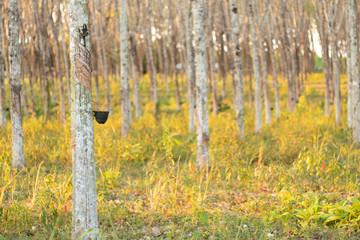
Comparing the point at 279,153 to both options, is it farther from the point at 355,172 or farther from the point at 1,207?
the point at 1,207

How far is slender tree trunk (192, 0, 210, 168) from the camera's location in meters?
6.48

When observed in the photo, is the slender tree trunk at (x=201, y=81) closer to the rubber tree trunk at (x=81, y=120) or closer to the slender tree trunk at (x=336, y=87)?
the rubber tree trunk at (x=81, y=120)

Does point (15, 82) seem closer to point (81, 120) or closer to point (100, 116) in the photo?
point (100, 116)

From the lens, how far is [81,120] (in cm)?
313

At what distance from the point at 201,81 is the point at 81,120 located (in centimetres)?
376

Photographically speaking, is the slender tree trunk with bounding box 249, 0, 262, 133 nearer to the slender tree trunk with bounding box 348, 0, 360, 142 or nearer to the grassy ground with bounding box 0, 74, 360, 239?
the grassy ground with bounding box 0, 74, 360, 239

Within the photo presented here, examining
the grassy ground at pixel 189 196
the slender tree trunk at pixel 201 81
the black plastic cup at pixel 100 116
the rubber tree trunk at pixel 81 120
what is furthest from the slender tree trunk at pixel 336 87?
the rubber tree trunk at pixel 81 120

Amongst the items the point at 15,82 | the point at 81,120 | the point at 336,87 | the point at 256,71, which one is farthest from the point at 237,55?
the point at 81,120

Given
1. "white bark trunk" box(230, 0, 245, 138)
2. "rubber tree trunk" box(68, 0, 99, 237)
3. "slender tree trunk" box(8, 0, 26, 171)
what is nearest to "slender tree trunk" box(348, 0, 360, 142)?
"white bark trunk" box(230, 0, 245, 138)

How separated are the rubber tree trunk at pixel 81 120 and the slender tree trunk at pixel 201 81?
346 centimetres

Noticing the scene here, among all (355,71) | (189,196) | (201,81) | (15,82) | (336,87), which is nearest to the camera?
(189,196)

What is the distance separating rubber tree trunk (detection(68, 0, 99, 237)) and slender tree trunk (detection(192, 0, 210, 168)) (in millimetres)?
3459

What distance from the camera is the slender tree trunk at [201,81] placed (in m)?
6.48

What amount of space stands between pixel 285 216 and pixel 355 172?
2.34 meters
